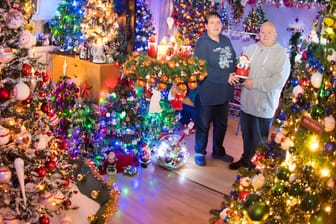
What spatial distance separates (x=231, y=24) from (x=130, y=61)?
11.8 feet

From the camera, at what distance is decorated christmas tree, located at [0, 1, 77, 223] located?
2.13 metres

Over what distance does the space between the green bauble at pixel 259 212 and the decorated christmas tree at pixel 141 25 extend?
137 inches

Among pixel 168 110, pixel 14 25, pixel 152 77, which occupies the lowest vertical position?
pixel 168 110

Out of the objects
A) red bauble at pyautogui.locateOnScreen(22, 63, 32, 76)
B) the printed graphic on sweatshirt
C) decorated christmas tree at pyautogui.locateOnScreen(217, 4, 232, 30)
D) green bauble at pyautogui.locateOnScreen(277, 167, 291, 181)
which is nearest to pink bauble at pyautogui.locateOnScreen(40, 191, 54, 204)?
red bauble at pyautogui.locateOnScreen(22, 63, 32, 76)

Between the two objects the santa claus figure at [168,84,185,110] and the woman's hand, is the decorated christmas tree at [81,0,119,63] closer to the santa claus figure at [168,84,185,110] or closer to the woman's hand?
the santa claus figure at [168,84,185,110]

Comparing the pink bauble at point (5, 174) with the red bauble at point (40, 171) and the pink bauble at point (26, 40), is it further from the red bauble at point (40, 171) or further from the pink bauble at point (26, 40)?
the pink bauble at point (26, 40)

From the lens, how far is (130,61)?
3.53 metres

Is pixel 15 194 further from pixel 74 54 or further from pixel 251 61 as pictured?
pixel 74 54

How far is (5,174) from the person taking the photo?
2133mm

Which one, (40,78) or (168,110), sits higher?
(40,78)

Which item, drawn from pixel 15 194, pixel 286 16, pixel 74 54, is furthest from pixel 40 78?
pixel 286 16

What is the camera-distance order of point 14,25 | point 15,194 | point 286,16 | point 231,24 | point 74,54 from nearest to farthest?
point 14,25 < point 15,194 < point 74,54 < point 286,16 < point 231,24

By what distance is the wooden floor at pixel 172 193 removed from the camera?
10.4 feet

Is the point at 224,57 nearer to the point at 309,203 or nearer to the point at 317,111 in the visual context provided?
the point at 317,111
